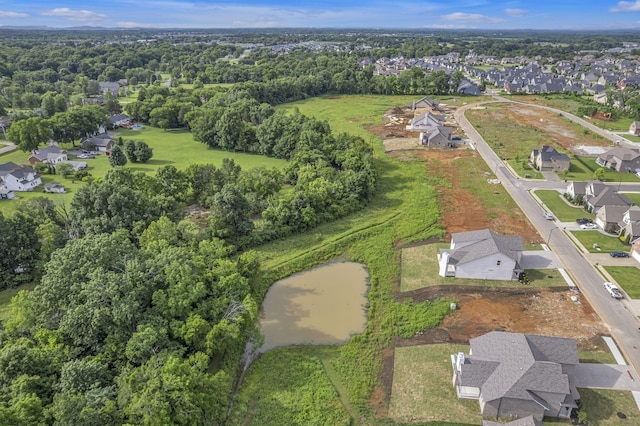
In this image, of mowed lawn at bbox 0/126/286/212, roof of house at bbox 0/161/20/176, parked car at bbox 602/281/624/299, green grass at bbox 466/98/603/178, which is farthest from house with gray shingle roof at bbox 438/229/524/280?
roof of house at bbox 0/161/20/176

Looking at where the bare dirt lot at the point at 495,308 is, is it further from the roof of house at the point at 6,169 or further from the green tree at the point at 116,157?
the roof of house at the point at 6,169

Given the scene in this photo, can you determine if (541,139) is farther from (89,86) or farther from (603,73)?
(89,86)

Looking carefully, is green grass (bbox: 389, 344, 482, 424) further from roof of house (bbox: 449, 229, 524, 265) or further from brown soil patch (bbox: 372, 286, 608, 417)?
roof of house (bbox: 449, 229, 524, 265)

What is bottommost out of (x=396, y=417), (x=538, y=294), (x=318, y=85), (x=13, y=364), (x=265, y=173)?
(x=396, y=417)

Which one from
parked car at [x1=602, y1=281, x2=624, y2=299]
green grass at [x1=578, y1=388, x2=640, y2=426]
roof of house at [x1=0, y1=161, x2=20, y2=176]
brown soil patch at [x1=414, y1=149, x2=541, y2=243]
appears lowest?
green grass at [x1=578, y1=388, x2=640, y2=426]

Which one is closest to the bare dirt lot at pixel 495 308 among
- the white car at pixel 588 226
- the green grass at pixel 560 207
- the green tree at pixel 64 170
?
the green grass at pixel 560 207

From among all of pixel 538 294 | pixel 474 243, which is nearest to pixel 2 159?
pixel 474 243
